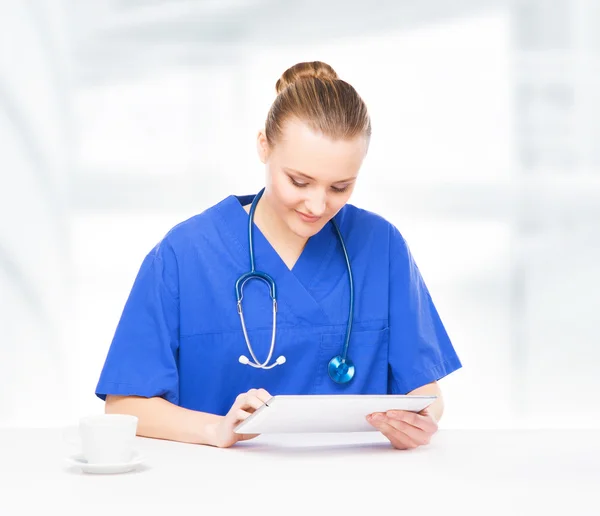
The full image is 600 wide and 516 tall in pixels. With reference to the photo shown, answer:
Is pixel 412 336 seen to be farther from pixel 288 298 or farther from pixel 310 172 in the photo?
pixel 310 172

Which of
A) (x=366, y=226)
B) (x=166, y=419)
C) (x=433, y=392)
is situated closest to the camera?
(x=166, y=419)

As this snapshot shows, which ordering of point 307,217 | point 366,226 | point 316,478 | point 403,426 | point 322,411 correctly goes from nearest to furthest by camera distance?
point 316,478
point 322,411
point 403,426
point 307,217
point 366,226

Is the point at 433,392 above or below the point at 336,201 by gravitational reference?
below

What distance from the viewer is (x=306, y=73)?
5.57ft

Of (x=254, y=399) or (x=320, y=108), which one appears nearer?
(x=254, y=399)

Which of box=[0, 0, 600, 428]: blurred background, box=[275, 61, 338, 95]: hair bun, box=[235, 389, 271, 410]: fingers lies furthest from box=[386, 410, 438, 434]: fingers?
box=[0, 0, 600, 428]: blurred background

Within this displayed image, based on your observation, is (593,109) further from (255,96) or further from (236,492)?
(236,492)

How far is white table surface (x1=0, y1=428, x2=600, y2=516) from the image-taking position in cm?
96

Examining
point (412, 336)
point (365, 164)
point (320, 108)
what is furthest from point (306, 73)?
point (365, 164)

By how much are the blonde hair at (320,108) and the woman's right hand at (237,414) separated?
0.46m

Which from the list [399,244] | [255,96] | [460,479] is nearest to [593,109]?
[255,96]

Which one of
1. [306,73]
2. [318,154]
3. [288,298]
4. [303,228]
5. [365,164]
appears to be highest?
[365,164]

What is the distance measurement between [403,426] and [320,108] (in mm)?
567

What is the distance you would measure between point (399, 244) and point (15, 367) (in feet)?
5.55
